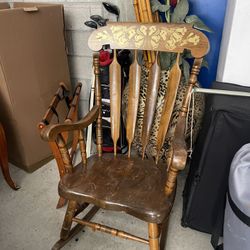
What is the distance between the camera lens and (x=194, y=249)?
1193 millimetres

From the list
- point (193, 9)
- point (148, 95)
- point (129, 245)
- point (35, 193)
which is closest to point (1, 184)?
point (35, 193)

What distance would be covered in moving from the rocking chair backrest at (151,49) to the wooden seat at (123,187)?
114 mm

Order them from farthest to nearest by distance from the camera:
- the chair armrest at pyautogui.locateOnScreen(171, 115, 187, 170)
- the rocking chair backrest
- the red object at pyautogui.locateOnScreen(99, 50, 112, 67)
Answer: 1. the red object at pyautogui.locateOnScreen(99, 50, 112, 67)
2. the rocking chair backrest
3. the chair armrest at pyautogui.locateOnScreen(171, 115, 187, 170)

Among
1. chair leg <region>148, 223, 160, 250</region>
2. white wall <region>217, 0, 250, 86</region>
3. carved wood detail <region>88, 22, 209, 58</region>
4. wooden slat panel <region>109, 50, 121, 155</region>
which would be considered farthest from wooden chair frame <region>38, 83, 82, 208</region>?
white wall <region>217, 0, 250, 86</region>

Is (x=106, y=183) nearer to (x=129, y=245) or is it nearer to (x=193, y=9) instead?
(x=129, y=245)

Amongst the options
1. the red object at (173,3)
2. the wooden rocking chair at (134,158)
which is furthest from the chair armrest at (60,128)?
the red object at (173,3)

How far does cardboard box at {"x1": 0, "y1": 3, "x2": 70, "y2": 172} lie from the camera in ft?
4.49

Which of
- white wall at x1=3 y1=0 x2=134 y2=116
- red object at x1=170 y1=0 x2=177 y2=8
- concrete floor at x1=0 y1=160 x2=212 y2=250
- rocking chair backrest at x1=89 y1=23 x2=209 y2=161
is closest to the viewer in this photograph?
rocking chair backrest at x1=89 y1=23 x2=209 y2=161

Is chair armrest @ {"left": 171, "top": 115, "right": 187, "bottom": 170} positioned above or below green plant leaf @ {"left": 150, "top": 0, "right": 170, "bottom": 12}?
below

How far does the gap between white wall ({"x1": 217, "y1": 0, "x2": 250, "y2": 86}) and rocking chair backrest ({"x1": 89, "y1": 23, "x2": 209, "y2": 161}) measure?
29cm

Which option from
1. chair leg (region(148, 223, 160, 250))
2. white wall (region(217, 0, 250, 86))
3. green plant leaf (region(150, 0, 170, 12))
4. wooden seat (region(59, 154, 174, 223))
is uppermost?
green plant leaf (region(150, 0, 170, 12))

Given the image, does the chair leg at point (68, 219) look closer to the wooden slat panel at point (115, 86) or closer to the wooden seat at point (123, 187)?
the wooden seat at point (123, 187)

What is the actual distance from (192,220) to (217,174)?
30 centimetres

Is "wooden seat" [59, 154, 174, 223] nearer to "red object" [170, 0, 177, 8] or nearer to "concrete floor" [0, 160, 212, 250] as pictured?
"concrete floor" [0, 160, 212, 250]
